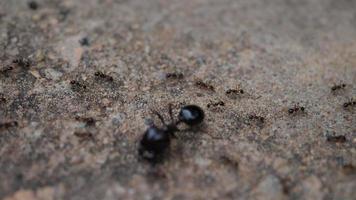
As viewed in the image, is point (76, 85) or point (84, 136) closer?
point (84, 136)

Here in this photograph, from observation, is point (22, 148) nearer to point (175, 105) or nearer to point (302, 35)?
point (175, 105)

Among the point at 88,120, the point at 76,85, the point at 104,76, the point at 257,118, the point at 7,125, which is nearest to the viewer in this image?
the point at 7,125

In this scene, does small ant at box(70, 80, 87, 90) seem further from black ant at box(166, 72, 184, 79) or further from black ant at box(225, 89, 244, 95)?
black ant at box(225, 89, 244, 95)

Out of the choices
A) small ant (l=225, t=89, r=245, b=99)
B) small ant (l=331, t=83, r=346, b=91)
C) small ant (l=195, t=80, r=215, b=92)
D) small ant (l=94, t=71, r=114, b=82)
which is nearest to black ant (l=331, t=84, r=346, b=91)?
small ant (l=331, t=83, r=346, b=91)

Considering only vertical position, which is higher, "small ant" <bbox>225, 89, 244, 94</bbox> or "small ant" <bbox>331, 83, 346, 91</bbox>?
"small ant" <bbox>331, 83, 346, 91</bbox>

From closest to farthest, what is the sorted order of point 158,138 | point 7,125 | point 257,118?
point 158,138
point 7,125
point 257,118

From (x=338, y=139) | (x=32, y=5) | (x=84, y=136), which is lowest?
(x=84, y=136)

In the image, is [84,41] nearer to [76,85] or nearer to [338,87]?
[76,85]

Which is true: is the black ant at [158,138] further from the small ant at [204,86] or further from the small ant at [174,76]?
the small ant at [174,76]

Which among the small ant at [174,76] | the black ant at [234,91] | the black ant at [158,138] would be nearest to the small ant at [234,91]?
the black ant at [234,91]

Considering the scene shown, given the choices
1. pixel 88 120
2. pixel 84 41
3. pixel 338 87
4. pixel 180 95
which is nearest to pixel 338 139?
pixel 338 87
